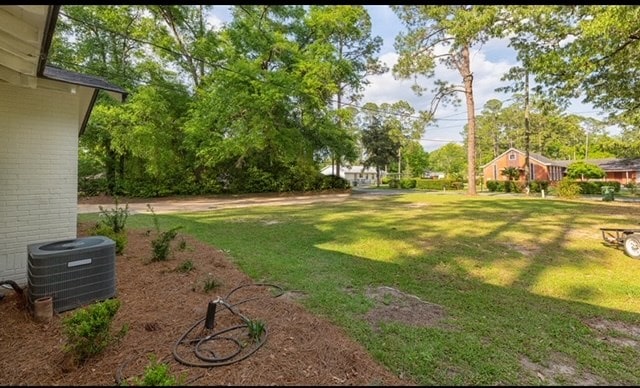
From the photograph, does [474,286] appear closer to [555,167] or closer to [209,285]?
[209,285]

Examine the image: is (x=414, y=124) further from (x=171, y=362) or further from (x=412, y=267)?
(x=171, y=362)

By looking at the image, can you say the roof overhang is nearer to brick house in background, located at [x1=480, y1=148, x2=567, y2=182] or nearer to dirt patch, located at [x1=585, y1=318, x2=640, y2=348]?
dirt patch, located at [x1=585, y1=318, x2=640, y2=348]

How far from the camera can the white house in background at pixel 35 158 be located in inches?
144

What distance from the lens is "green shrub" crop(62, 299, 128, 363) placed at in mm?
2145

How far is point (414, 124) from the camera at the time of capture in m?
23.6

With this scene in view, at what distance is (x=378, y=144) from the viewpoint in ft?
112

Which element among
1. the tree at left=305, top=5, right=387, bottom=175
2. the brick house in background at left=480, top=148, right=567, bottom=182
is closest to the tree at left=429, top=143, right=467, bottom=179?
the brick house in background at left=480, top=148, right=567, bottom=182

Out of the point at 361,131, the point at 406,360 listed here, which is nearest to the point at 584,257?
the point at 406,360

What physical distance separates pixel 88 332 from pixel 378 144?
33.5 meters

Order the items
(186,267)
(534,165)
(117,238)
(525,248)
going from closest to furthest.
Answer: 1. (186,267)
2. (117,238)
3. (525,248)
4. (534,165)

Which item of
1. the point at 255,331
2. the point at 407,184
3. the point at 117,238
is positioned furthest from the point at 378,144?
the point at 255,331

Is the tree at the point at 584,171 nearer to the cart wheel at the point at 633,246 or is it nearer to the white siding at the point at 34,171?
the cart wheel at the point at 633,246

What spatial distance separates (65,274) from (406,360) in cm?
311

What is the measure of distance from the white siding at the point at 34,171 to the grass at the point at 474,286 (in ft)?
8.28
